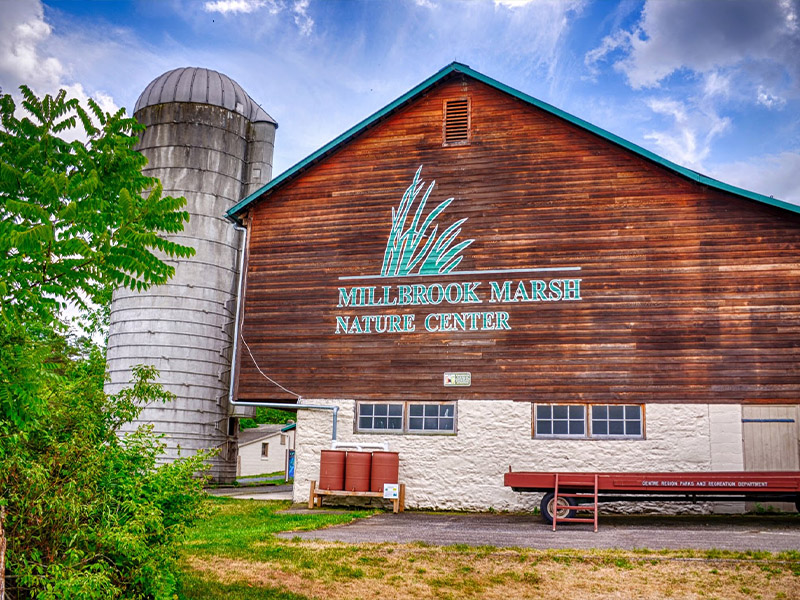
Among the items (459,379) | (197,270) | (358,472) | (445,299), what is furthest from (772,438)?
(197,270)

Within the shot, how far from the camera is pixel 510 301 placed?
60.5 ft

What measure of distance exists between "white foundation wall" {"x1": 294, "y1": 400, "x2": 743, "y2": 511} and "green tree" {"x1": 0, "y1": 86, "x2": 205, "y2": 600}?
10.7m

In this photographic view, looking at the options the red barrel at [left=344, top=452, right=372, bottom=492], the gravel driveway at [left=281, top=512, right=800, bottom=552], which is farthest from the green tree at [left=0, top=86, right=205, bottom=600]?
the red barrel at [left=344, top=452, right=372, bottom=492]

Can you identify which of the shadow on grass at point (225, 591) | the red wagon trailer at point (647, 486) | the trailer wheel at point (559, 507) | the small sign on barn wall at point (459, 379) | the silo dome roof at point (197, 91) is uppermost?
the silo dome roof at point (197, 91)

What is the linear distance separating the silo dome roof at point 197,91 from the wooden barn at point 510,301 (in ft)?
28.4

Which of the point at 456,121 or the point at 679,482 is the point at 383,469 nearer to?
the point at 679,482

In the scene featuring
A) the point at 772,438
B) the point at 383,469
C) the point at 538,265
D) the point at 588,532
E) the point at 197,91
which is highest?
the point at 197,91

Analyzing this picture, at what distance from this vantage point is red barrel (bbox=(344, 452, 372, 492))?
17.6 meters

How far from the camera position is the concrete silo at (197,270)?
25.1 metres

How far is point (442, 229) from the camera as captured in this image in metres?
19.3

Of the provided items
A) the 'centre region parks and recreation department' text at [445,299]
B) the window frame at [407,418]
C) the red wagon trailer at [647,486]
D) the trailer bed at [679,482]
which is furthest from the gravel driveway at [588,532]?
the 'centre region parks and recreation department' text at [445,299]

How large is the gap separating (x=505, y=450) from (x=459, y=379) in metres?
1.90

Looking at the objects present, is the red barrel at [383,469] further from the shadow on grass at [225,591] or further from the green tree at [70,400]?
the green tree at [70,400]

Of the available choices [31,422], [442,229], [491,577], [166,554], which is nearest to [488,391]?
[442,229]
